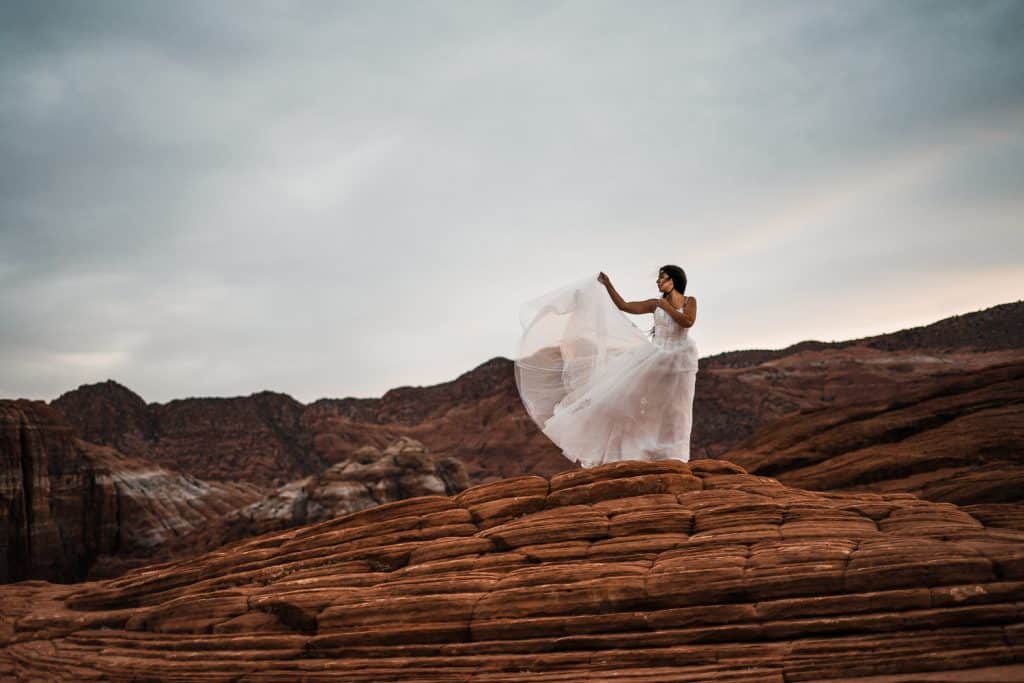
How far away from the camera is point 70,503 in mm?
32531

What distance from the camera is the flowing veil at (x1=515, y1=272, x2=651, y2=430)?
12547 mm

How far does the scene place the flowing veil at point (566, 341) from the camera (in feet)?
41.2

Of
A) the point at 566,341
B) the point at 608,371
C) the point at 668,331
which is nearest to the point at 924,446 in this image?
the point at 668,331

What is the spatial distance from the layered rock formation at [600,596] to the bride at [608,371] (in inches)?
39.7

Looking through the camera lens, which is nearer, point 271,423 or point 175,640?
point 175,640

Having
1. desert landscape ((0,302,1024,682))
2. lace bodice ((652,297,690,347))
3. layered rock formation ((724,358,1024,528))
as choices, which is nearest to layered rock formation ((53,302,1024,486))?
layered rock formation ((724,358,1024,528))

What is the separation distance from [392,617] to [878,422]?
38.0ft

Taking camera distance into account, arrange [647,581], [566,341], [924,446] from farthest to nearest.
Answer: [924,446] < [566,341] < [647,581]

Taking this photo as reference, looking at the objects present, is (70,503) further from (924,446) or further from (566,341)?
(924,446)

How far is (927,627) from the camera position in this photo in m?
6.96

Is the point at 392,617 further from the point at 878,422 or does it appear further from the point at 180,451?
the point at 180,451

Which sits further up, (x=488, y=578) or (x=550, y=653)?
(x=488, y=578)

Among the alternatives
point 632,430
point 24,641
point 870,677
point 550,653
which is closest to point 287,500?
point 24,641

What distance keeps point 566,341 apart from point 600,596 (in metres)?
5.12
